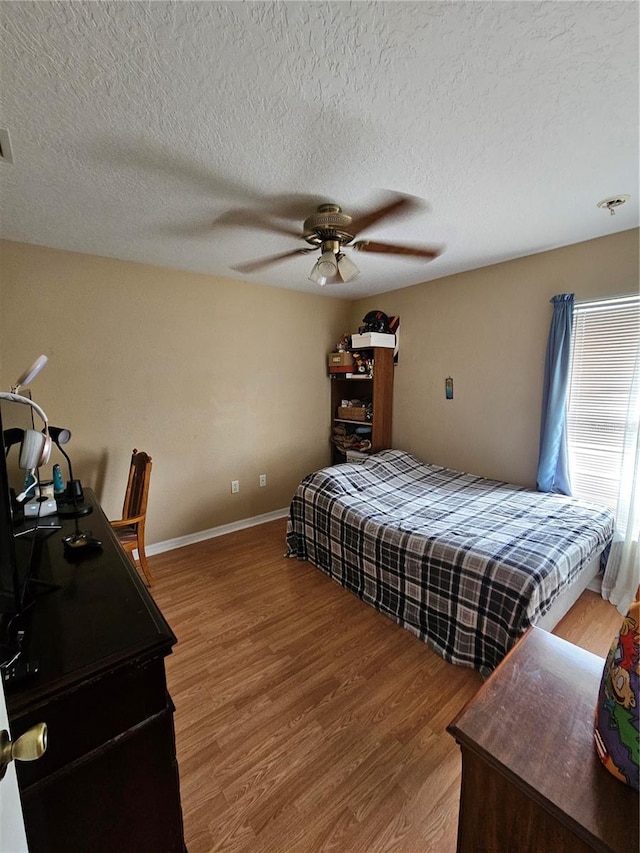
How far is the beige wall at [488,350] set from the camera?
249cm

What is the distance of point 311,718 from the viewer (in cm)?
153

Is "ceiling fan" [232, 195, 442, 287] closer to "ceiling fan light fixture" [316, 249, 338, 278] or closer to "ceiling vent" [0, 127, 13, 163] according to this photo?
"ceiling fan light fixture" [316, 249, 338, 278]

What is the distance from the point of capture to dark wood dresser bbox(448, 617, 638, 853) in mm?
697

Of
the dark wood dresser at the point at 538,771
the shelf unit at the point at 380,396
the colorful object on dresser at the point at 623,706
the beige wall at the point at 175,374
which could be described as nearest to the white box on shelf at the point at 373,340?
the shelf unit at the point at 380,396

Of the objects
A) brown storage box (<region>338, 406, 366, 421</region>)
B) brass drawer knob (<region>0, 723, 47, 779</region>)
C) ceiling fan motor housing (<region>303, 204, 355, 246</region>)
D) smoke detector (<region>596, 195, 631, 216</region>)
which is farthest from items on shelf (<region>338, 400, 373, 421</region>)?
brass drawer knob (<region>0, 723, 47, 779</region>)

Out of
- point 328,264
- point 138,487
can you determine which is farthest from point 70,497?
point 328,264

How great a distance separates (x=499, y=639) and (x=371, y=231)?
2358 mm

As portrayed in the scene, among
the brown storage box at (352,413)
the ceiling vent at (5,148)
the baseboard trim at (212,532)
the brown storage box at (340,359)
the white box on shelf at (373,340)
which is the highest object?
the ceiling vent at (5,148)

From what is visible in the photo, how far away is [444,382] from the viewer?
11.0ft

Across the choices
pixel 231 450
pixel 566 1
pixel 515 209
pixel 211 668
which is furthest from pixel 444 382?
pixel 211 668

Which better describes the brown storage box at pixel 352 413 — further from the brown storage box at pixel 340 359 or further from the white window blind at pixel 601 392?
the white window blind at pixel 601 392

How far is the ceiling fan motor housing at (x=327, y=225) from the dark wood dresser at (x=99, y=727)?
1782 mm

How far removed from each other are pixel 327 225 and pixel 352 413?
7.68ft

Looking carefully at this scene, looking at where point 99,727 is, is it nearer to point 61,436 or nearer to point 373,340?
point 61,436
